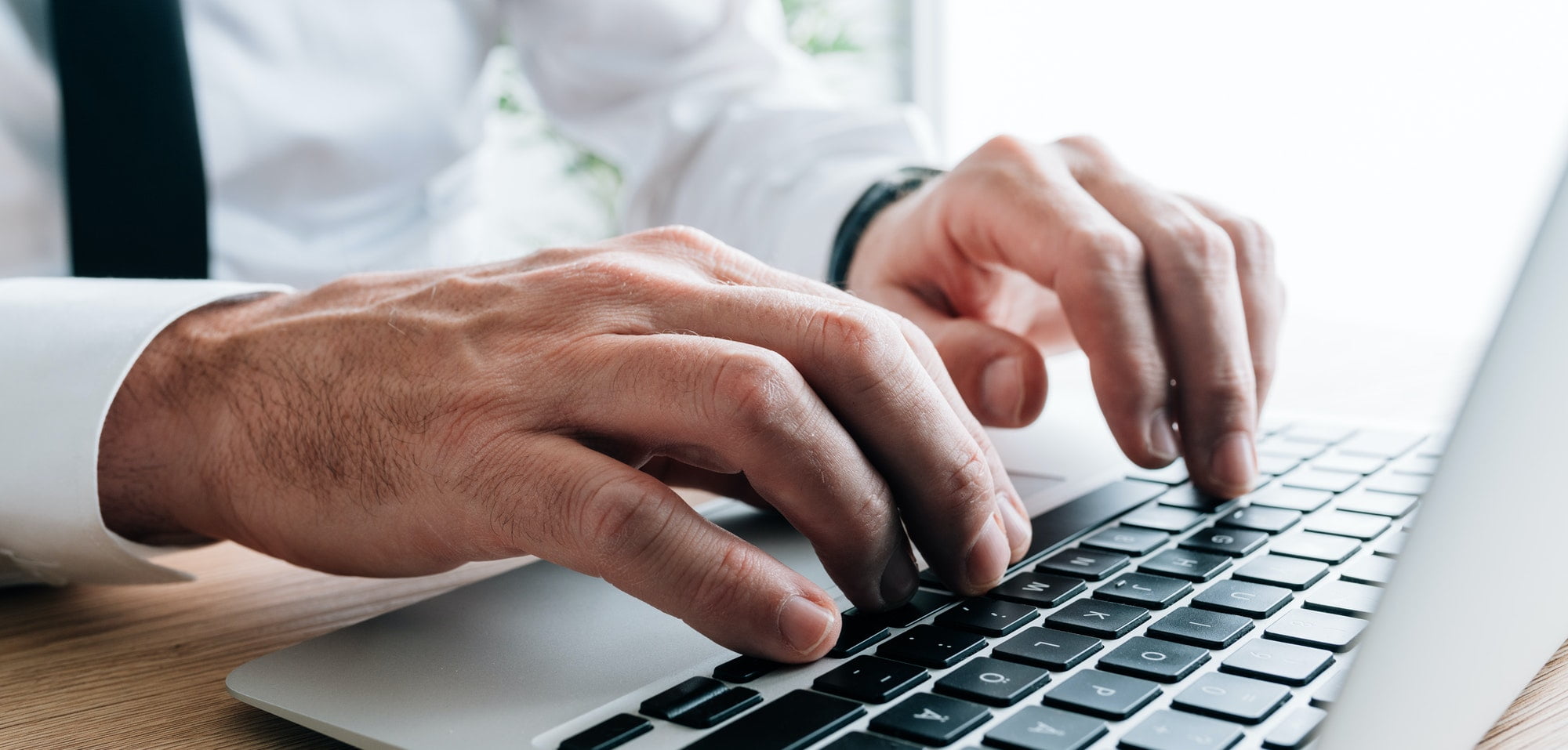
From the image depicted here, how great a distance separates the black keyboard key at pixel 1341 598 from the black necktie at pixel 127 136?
790 millimetres

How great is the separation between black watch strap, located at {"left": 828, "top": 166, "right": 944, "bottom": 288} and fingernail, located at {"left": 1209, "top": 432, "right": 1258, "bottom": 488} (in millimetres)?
355

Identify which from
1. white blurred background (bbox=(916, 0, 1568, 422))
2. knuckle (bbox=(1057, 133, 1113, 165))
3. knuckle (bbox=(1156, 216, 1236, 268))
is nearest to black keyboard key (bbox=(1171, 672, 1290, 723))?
knuckle (bbox=(1156, 216, 1236, 268))

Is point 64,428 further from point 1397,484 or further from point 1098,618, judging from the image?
point 1397,484

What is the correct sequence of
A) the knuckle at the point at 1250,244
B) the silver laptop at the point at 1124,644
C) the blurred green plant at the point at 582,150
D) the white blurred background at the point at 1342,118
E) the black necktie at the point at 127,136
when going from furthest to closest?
the blurred green plant at the point at 582,150
the white blurred background at the point at 1342,118
the black necktie at the point at 127,136
the knuckle at the point at 1250,244
the silver laptop at the point at 1124,644

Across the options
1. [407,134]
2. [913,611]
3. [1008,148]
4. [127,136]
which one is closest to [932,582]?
[913,611]

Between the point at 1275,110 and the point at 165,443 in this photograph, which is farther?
the point at 1275,110

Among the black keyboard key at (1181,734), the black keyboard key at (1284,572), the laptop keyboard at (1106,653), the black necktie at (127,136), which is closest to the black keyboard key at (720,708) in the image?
the laptop keyboard at (1106,653)

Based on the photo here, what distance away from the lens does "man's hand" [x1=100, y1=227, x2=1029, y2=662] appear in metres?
0.38

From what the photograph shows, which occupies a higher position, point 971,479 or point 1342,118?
point 1342,118

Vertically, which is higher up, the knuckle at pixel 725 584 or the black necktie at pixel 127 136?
the black necktie at pixel 127 136

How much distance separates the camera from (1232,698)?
31 cm

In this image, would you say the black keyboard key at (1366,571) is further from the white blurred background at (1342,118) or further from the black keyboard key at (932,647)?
the white blurred background at (1342,118)

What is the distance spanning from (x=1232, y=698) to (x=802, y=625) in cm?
13

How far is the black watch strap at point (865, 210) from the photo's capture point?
865 mm
